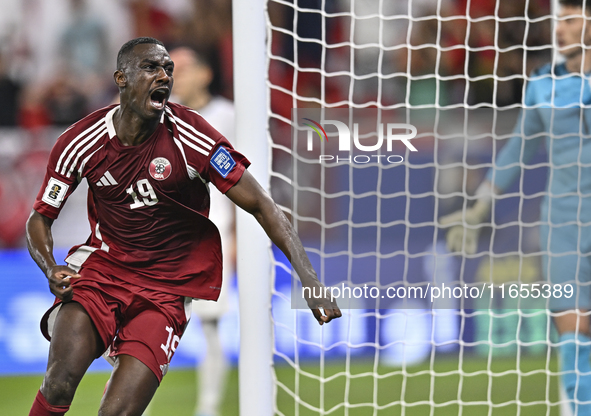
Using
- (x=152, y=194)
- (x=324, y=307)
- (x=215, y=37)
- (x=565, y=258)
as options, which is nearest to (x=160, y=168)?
(x=152, y=194)

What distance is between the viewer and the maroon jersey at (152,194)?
9.32 feet

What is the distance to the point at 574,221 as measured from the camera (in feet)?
12.6

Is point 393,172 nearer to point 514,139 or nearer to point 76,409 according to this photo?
point 514,139

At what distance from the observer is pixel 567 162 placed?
388cm

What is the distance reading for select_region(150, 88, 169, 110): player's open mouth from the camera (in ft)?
9.07

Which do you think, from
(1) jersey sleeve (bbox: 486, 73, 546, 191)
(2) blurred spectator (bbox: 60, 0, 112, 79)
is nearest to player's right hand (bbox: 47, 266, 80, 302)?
(1) jersey sleeve (bbox: 486, 73, 546, 191)

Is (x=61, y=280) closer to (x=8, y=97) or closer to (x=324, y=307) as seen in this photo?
(x=324, y=307)

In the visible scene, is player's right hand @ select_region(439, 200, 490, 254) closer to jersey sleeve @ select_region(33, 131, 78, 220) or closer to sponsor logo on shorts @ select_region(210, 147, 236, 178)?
sponsor logo on shorts @ select_region(210, 147, 236, 178)

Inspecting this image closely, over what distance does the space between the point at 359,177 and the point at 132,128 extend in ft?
10.1

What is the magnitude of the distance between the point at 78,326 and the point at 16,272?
321 centimetres

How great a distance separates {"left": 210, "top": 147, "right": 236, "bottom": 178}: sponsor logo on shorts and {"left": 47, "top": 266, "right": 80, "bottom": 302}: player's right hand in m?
0.66

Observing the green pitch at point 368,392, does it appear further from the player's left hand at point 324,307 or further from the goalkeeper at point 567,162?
the player's left hand at point 324,307

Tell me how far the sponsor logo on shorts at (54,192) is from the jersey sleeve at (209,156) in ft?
1.65

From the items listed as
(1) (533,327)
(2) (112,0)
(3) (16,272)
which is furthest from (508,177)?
(2) (112,0)
